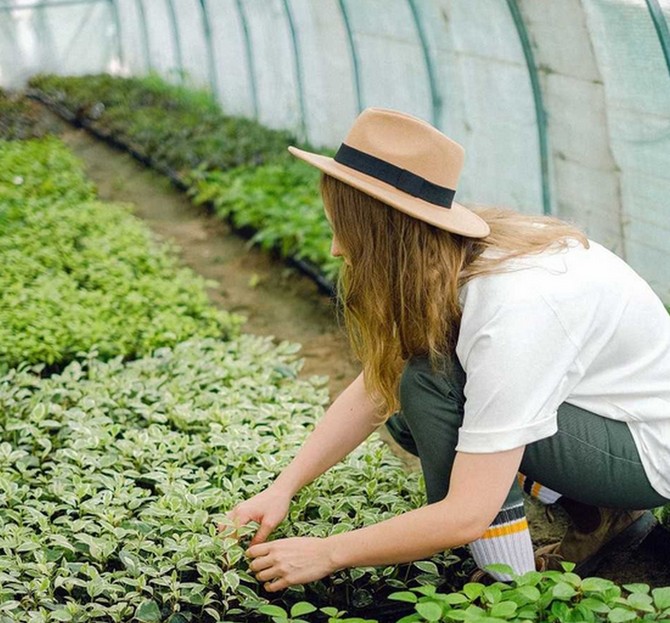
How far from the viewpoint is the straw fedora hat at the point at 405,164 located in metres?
2.21

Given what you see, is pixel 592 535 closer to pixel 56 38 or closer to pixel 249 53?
pixel 249 53

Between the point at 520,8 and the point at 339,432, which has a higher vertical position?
the point at 520,8

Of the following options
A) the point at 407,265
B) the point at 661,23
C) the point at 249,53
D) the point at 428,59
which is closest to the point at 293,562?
the point at 407,265

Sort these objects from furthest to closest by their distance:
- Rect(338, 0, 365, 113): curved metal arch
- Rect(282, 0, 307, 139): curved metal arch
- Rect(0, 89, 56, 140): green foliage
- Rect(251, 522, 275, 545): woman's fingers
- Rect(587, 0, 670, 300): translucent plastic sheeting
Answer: Rect(0, 89, 56, 140): green foliage
Rect(282, 0, 307, 139): curved metal arch
Rect(338, 0, 365, 113): curved metal arch
Rect(587, 0, 670, 300): translucent plastic sheeting
Rect(251, 522, 275, 545): woman's fingers

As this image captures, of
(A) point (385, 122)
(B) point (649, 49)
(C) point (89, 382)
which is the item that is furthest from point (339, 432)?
(B) point (649, 49)

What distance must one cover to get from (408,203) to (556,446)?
686mm

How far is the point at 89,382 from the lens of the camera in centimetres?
376

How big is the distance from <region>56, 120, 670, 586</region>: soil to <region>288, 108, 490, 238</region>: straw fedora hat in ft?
2.51

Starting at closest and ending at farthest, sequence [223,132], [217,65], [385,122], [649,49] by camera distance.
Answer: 1. [385,122]
2. [649,49]
3. [223,132]
4. [217,65]

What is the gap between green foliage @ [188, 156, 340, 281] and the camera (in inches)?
235

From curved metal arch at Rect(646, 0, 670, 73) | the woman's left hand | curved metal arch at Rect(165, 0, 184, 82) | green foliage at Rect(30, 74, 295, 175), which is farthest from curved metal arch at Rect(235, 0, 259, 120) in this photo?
the woman's left hand

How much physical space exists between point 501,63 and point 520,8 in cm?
45

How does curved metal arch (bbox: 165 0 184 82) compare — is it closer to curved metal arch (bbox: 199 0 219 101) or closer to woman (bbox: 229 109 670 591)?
curved metal arch (bbox: 199 0 219 101)

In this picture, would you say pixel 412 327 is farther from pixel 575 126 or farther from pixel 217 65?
pixel 217 65
